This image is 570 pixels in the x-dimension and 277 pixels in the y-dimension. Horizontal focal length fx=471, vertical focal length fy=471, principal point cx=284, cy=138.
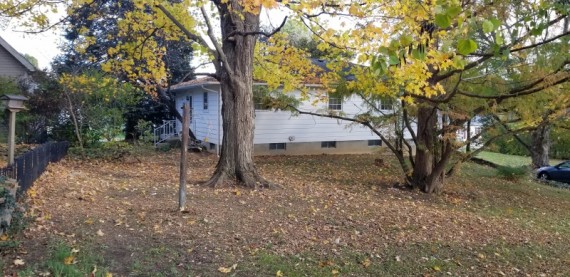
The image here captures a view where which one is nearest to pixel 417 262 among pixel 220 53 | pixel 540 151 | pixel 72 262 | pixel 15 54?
pixel 72 262

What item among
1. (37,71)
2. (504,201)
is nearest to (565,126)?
(504,201)

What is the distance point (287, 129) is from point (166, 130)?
7.22 meters

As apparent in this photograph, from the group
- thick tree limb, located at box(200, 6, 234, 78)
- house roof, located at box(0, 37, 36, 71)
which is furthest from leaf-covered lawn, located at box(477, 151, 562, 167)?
house roof, located at box(0, 37, 36, 71)

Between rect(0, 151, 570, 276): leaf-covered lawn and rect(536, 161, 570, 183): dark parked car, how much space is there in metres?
9.99

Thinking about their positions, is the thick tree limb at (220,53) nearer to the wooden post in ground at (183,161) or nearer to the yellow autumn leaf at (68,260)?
the wooden post in ground at (183,161)

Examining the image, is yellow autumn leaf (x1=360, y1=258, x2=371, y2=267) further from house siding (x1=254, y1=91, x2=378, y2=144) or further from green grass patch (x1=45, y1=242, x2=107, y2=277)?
house siding (x1=254, y1=91, x2=378, y2=144)

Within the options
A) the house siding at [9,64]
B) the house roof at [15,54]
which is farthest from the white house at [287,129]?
the house siding at [9,64]

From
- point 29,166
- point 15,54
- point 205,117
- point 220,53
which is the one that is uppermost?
point 15,54

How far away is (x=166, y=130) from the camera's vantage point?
23859mm

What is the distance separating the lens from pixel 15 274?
13.4 ft

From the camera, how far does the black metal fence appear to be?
21.7 feet

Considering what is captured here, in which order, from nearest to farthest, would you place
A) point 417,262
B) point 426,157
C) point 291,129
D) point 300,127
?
point 417,262 < point 426,157 < point 291,129 < point 300,127

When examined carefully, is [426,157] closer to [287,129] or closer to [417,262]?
[417,262]

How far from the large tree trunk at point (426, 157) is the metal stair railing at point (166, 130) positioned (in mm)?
13162
